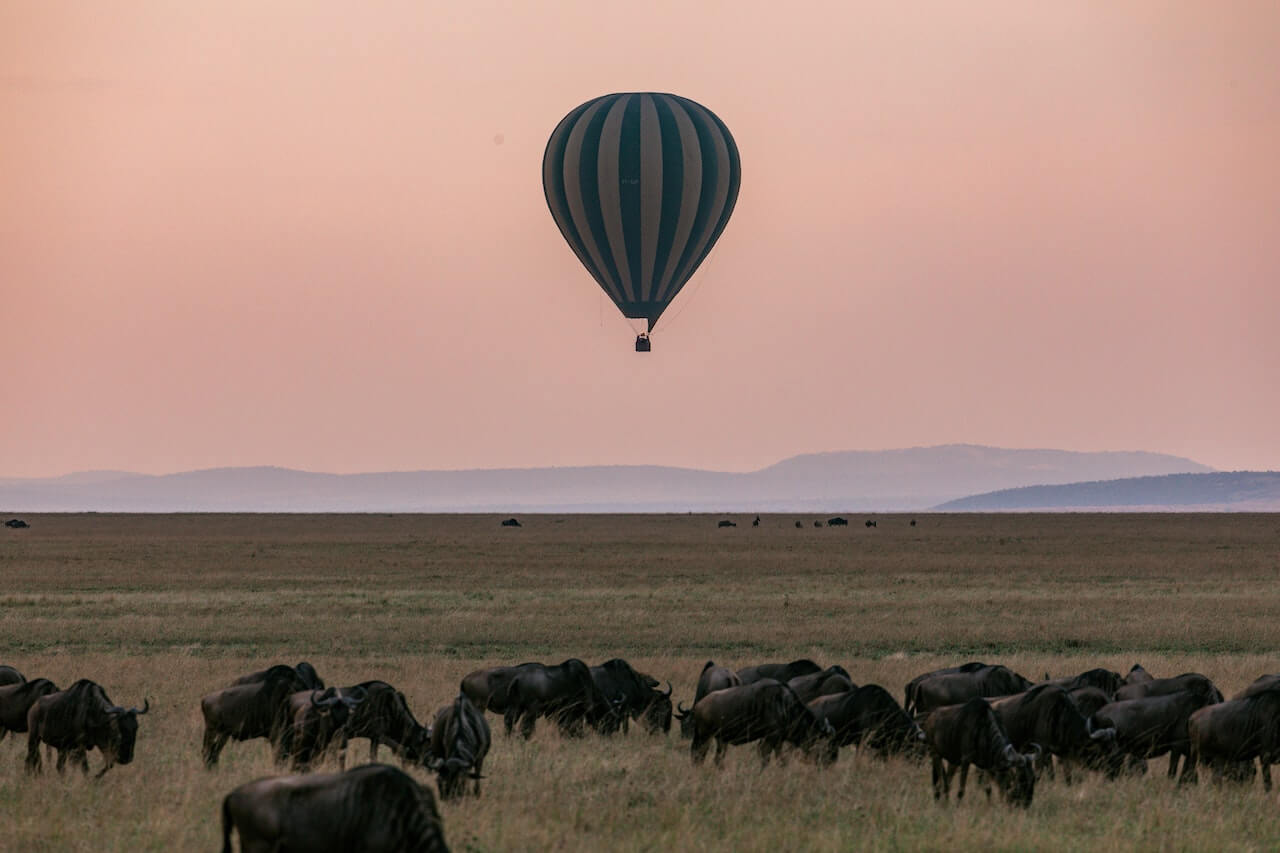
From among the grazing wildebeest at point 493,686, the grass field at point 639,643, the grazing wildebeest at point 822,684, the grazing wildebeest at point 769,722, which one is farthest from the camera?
the grazing wildebeest at point 493,686

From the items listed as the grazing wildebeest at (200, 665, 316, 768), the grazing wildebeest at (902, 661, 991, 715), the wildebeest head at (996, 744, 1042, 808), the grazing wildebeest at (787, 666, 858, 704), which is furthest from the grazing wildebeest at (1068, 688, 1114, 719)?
the grazing wildebeest at (200, 665, 316, 768)

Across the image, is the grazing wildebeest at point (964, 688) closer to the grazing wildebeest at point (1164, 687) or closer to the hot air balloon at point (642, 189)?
the grazing wildebeest at point (1164, 687)

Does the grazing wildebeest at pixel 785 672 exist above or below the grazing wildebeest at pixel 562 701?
above

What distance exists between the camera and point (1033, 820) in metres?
15.6

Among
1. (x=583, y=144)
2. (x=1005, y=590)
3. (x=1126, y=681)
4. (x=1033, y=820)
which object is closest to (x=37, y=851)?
(x=1033, y=820)

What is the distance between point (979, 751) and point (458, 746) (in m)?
5.03

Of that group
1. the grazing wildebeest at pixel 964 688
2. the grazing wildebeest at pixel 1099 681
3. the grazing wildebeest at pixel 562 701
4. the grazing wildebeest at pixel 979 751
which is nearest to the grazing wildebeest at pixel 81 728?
the grazing wildebeest at pixel 562 701

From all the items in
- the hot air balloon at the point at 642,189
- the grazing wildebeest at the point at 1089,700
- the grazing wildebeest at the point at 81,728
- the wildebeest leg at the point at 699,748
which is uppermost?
the hot air balloon at the point at 642,189

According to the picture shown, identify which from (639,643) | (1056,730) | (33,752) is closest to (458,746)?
(33,752)

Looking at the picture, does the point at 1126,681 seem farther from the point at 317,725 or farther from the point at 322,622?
the point at 322,622

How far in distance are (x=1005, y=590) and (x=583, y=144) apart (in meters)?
24.1

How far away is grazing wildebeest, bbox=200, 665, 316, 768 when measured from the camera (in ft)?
59.9

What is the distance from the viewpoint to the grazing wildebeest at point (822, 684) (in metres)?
19.8

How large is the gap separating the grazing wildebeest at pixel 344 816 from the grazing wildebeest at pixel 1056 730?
852 cm
